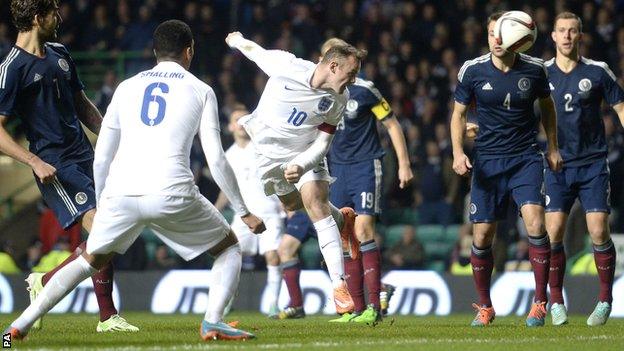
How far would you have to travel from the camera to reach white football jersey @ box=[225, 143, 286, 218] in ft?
47.1

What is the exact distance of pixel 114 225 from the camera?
7.51 metres

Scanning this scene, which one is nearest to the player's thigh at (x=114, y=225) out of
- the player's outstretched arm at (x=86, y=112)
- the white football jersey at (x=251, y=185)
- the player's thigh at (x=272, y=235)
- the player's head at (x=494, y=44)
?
the player's outstretched arm at (x=86, y=112)

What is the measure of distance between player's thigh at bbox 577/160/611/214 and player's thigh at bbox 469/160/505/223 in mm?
885

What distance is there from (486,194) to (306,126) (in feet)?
5.26

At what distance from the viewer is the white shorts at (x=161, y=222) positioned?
24.4 ft

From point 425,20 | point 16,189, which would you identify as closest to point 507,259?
point 425,20

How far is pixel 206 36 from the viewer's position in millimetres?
20969

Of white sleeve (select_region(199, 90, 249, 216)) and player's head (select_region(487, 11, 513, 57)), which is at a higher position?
player's head (select_region(487, 11, 513, 57))

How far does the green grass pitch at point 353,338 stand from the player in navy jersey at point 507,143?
2.46 feet

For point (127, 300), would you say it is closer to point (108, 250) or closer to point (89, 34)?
point (89, 34)

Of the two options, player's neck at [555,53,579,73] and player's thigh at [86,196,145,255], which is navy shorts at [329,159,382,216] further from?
player's thigh at [86,196,145,255]

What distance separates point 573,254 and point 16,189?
31.1 ft

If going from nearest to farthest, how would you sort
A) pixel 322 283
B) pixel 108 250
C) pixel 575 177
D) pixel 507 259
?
pixel 108 250 → pixel 575 177 → pixel 322 283 → pixel 507 259

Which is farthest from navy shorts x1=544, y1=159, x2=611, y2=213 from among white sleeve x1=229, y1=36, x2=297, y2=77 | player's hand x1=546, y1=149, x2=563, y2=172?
white sleeve x1=229, y1=36, x2=297, y2=77
